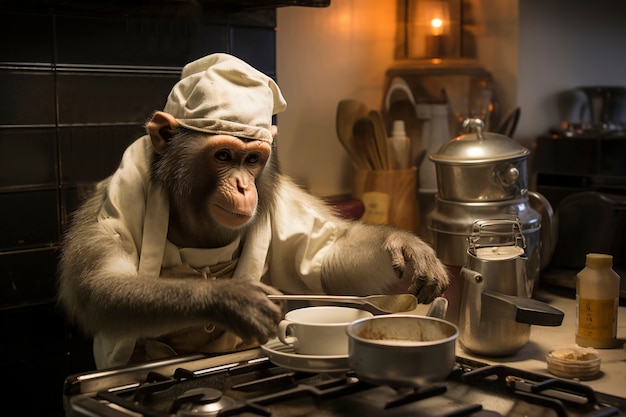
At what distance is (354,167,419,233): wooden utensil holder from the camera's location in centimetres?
256

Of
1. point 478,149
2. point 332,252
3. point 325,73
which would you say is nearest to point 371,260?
point 332,252

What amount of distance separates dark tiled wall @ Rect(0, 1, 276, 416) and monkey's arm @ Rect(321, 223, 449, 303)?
65 cm

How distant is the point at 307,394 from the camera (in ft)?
4.13

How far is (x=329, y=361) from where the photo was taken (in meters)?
1.28

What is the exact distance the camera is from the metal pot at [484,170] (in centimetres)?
191

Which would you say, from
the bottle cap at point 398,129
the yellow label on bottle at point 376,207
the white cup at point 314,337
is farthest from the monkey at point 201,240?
the bottle cap at point 398,129

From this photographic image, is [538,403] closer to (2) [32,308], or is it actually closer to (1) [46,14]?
(2) [32,308]

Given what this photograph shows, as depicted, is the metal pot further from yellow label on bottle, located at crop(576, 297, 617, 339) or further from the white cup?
the white cup

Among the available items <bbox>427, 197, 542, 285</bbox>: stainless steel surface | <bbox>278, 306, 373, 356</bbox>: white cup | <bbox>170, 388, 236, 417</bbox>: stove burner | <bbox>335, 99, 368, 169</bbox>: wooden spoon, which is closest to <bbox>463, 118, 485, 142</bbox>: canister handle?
<bbox>427, 197, 542, 285</bbox>: stainless steel surface

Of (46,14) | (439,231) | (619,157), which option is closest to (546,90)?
(619,157)

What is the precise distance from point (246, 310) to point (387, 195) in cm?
127

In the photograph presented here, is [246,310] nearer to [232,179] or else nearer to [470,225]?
[232,179]

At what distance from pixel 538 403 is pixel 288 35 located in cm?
160

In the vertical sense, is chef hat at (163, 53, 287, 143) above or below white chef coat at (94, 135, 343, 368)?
above
